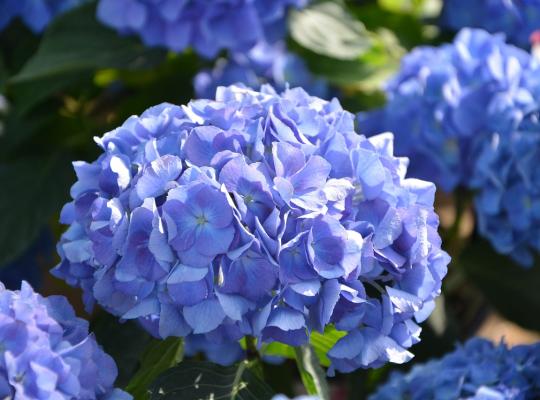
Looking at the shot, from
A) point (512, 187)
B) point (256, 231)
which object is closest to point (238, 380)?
point (256, 231)

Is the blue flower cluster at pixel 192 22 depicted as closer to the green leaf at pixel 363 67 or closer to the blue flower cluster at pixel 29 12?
the blue flower cluster at pixel 29 12

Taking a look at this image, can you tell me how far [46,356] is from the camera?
0.82 meters

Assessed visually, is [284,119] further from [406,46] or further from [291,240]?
[406,46]

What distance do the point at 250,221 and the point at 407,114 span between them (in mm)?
629

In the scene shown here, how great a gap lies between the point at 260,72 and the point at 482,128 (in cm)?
39

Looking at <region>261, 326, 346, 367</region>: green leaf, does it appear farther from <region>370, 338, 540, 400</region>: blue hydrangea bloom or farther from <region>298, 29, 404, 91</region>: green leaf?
<region>298, 29, 404, 91</region>: green leaf

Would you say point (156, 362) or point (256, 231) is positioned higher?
point (256, 231)

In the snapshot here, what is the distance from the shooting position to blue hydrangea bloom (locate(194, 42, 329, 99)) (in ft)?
5.19

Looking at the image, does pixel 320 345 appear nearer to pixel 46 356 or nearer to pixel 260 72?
pixel 46 356

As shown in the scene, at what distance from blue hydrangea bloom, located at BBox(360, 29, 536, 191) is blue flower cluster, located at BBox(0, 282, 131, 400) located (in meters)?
0.63

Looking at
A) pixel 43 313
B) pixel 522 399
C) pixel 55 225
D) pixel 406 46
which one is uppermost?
pixel 43 313

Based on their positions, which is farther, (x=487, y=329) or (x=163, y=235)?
(x=487, y=329)

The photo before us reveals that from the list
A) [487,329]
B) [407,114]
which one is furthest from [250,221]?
[487,329]

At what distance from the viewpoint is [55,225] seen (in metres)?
1.61
